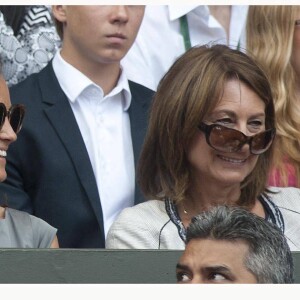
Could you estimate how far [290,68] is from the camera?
190 inches

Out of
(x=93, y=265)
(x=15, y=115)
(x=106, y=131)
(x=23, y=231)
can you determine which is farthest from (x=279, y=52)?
(x=93, y=265)

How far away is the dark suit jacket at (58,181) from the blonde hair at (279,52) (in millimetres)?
701

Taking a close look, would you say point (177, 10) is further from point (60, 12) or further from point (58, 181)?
point (58, 181)

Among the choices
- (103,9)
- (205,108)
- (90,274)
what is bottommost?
(90,274)

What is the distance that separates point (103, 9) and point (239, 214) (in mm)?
1520

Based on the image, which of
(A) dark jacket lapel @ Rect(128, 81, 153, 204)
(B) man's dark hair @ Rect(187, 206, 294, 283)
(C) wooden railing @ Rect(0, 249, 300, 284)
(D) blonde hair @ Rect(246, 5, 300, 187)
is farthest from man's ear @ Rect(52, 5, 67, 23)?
(B) man's dark hair @ Rect(187, 206, 294, 283)

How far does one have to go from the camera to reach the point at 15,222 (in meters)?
4.02

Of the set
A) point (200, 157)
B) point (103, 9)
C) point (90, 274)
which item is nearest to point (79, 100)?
point (103, 9)

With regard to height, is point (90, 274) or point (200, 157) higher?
point (200, 157)

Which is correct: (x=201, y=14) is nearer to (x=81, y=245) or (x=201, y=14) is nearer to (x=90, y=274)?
(x=81, y=245)

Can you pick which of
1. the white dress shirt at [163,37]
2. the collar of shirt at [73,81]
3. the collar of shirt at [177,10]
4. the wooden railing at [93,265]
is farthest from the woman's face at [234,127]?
the collar of shirt at [177,10]

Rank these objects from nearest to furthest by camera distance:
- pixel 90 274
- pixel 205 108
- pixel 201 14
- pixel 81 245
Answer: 1. pixel 90 274
2. pixel 205 108
3. pixel 81 245
4. pixel 201 14

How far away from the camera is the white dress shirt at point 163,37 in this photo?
5.10m

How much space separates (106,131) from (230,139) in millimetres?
741
